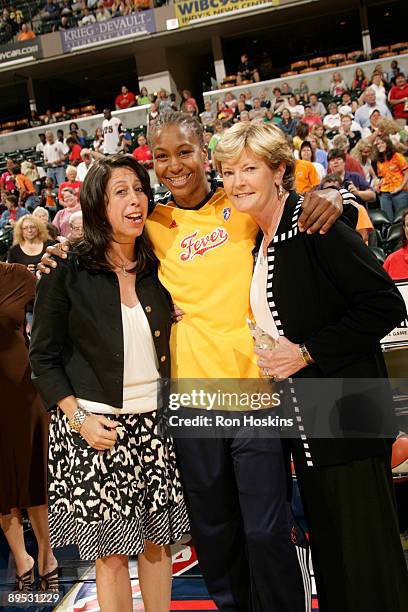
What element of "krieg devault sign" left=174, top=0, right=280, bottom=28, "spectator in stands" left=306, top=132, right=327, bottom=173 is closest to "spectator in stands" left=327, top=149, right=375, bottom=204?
"spectator in stands" left=306, top=132, right=327, bottom=173

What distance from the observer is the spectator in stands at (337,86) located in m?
13.5

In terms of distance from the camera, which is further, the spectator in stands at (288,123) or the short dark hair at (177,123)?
the spectator in stands at (288,123)

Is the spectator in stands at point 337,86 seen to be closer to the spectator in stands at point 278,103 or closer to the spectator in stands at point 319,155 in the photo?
the spectator in stands at point 278,103

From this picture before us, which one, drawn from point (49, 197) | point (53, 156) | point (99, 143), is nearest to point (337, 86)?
point (99, 143)

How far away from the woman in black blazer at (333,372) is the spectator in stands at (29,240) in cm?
265

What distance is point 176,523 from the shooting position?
217 centimetres

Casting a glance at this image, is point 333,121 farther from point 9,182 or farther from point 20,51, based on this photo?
point 20,51

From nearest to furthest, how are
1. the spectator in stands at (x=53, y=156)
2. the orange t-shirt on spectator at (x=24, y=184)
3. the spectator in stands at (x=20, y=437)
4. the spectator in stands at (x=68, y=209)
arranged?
1. the spectator in stands at (x=20, y=437)
2. the spectator in stands at (x=68, y=209)
3. the orange t-shirt on spectator at (x=24, y=184)
4. the spectator in stands at (x=53, y=156)

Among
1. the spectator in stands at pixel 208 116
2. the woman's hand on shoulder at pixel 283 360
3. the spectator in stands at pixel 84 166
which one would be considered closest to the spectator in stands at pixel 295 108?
the spectator in stands at pixel 208 116

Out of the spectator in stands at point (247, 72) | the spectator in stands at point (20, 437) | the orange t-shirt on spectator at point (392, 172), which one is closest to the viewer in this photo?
the spectator in stands at point (20, 437)

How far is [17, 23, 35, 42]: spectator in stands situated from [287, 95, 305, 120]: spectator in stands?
10309 millimetres

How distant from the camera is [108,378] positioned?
2059 millimetres

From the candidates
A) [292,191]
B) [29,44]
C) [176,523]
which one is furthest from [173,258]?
[29,44]

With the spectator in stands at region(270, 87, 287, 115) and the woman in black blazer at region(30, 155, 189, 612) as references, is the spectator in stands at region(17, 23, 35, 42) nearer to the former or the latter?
the spectator in stands at region(270, 87, 287, 115)
